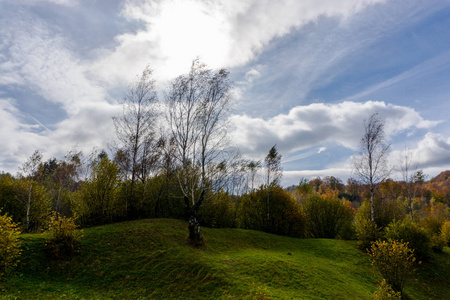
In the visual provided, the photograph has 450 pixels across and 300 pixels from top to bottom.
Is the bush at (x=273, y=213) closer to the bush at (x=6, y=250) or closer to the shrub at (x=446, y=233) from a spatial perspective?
the shrub at (x=446, y=233)

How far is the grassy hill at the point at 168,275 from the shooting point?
1057 cm

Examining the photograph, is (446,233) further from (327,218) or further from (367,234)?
(367,234)

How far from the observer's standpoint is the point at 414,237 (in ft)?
69.5

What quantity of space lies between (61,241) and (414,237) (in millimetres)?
30199

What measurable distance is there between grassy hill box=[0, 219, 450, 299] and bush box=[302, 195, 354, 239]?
39.1 feet

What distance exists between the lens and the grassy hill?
34.7ft

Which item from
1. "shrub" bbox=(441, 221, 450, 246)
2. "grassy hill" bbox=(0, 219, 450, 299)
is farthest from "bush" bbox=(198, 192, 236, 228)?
"shrub" bbox=(441, 221, 450, 246)

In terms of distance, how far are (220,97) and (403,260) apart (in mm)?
17079

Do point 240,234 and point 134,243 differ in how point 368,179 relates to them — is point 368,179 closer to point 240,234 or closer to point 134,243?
point 240,234

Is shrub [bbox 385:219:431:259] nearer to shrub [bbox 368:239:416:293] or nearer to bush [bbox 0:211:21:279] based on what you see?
shrub [bbox 368:239:416:293]

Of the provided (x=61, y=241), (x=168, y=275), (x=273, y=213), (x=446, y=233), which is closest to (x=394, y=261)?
(x=168, y=275)

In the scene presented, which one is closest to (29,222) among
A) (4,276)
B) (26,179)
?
(26,179)

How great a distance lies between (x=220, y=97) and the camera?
1934 centimetres

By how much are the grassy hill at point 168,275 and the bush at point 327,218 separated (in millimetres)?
11908
